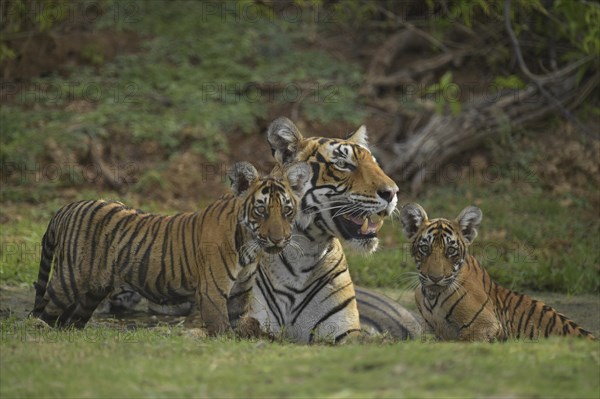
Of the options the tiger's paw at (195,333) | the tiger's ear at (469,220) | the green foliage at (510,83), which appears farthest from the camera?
the green foliage at (510,83)

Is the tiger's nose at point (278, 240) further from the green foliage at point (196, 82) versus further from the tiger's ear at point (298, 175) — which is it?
the green foliage at point (196, 82)

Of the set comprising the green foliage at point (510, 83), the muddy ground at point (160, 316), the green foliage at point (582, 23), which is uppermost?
the green foliage at point (582, 23)

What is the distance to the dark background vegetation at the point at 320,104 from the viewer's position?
1132cm

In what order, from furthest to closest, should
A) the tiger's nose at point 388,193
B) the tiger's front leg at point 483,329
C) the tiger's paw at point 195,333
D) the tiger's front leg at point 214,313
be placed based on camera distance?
the tiger's front leg at point 483,329, the tiger's nose at point 388,193, the tiger's front leg at point 214,313, the tiger's paw at point 195,333

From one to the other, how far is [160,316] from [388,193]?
260cm

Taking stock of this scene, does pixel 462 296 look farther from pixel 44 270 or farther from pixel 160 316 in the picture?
pixel 44 270

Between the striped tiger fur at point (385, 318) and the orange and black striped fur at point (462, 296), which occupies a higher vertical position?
the orange and black striped fur at point (462, 296)

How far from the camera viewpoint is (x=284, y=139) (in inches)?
267

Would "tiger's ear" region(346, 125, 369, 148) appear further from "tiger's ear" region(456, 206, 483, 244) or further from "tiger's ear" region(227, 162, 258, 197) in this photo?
"tiger's ear" region(227, 162, 258, 197)

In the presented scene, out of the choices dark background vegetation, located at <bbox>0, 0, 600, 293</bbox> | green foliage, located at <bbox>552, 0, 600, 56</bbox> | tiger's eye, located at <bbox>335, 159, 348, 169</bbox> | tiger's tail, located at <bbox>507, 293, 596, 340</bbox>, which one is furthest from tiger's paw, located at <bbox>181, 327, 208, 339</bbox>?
green foliage, located at <bbox>552, 0, 600, 56</bbox>

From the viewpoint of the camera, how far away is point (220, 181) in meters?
12.4

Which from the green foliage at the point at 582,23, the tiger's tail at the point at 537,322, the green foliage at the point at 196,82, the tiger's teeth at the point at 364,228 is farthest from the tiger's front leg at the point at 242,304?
the green foliage at the point at 196,82

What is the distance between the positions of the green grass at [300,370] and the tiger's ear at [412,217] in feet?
6.46

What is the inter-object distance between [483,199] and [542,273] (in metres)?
2.40
